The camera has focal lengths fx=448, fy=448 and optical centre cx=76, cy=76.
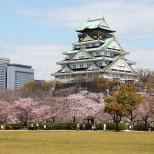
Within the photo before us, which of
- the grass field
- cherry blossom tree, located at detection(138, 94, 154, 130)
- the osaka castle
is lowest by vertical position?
the grass field

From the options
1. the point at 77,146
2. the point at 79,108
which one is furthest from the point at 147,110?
the point at 77,146

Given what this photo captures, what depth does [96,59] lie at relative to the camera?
102875mm

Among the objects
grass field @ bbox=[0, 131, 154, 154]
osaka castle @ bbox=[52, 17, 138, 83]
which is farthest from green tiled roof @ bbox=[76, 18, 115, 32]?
grass field @ bbox=[0, 131, 154, 154]

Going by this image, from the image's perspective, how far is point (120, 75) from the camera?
105 metres

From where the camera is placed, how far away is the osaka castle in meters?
102

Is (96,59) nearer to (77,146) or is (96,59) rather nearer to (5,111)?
(5,111)

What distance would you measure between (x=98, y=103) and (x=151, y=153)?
52.9m

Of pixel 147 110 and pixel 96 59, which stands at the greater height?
pixel 96 59

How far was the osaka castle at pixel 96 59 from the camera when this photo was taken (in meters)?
102

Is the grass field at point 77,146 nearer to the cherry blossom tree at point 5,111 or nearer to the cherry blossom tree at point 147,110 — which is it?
the cherry blossom tree at point 147,110

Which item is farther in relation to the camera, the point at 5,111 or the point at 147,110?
the point at 5,111

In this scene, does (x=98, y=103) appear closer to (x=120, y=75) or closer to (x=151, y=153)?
(x=120, y=75)

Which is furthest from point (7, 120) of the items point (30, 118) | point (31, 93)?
point (31, 93)

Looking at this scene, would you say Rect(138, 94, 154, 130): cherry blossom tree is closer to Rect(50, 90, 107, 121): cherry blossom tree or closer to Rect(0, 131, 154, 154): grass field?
Rect(50, 90, 107, 121): cherry blossom tree
